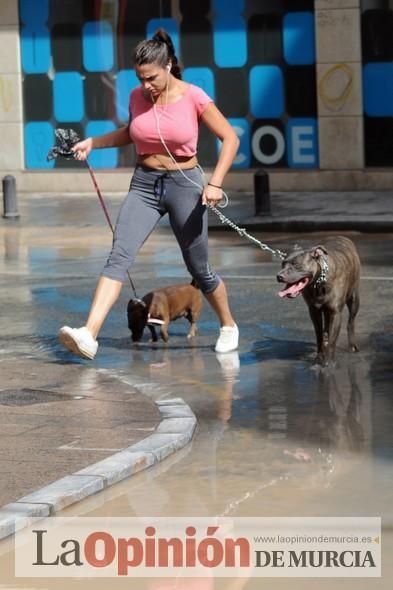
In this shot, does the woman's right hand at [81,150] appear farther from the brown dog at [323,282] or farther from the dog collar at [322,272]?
the dog collar at [322,272]

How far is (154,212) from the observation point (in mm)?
10664

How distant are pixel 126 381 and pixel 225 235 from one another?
954 centimetres

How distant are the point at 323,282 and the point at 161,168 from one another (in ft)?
4.35

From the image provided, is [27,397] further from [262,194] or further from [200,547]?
[262,194]

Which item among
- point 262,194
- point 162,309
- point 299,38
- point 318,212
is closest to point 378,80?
point 299,38

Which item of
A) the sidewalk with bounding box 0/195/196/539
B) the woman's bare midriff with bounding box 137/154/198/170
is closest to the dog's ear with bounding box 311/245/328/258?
the woman's bare midriff with bounding box 137/154/198/170

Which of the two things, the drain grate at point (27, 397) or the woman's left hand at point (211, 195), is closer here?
the drain grate at point (27, 397)

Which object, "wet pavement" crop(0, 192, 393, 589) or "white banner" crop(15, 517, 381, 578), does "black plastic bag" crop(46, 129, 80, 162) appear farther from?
"white banner" crop(15, 517, 381, 578)

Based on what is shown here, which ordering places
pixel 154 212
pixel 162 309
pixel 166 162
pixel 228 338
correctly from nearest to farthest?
1. pixel 166 162
2. pixel 154 212
3. pixel 228 338
4. pixel 162 309

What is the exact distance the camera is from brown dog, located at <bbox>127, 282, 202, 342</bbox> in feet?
37.3

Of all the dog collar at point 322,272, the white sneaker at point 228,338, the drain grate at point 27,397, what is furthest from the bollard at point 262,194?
the drain grate at point 27,397

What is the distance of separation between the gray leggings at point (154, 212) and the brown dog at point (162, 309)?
0.79 m

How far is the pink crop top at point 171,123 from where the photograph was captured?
10.3 m

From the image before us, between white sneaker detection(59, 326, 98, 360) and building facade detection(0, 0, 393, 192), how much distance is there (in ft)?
46.1
